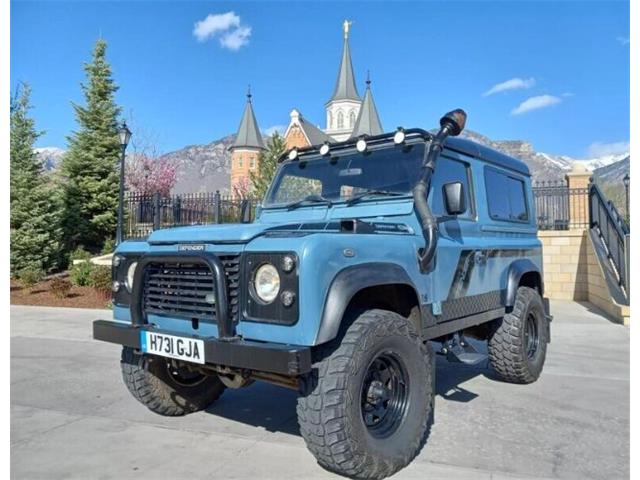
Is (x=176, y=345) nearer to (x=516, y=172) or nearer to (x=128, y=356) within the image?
(x=128, y=356)

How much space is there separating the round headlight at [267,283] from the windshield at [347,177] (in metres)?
1.44

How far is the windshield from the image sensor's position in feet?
12.0

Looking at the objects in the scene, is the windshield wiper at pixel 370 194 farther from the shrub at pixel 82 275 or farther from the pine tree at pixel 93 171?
the pine tree at pixel 93 171

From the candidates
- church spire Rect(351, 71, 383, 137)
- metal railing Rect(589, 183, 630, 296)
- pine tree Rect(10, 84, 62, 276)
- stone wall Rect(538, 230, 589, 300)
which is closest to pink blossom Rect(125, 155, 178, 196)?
pine tree Rect(10, 84, 62, 276)

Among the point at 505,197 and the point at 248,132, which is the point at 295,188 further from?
the point at 248,132

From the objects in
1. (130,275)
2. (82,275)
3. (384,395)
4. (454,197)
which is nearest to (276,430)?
(384,395)

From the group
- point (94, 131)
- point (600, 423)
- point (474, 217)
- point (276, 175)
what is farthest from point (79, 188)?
point (600, 423)

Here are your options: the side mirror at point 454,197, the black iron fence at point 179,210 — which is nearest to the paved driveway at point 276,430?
the side mirror at point 454,197

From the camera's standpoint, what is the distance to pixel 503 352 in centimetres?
456

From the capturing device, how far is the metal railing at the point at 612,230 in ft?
29.3

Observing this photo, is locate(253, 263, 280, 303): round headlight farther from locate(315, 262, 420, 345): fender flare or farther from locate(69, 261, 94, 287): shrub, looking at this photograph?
locate(69, 261, 94, 287): shrub

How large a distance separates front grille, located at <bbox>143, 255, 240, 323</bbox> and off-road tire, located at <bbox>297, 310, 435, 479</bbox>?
0.59 meters

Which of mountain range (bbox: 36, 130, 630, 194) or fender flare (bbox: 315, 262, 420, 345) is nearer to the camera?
fender flare (bbox: 315, 262, 420, 345)

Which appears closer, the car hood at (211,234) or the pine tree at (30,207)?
the car hood at (211,234)
